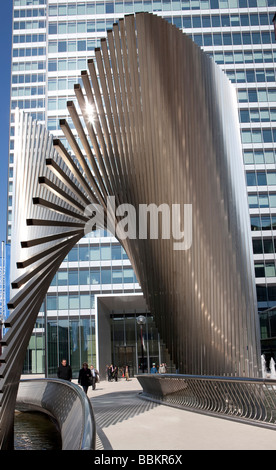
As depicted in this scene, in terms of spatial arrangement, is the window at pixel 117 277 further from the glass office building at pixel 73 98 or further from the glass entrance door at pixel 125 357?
the glass entrance door at pixel 125 357

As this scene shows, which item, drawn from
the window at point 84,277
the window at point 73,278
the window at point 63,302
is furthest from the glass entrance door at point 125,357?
the window at point 73,278

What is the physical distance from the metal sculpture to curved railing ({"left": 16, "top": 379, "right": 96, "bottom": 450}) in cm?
115

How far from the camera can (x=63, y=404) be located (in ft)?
30.7

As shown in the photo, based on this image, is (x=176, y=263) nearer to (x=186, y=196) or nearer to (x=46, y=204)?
(x=186, y=196)

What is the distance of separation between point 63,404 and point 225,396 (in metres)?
3.01

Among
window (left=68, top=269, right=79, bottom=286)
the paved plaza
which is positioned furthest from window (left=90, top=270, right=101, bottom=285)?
the paved plaza

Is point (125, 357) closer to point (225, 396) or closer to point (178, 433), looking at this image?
point (225, 396)

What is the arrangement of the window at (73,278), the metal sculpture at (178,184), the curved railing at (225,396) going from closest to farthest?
the curved railing at (225,396), the metal sculpture at (178,184), the window at (73,278)

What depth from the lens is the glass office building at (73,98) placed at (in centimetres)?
3659

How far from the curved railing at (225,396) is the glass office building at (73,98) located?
2358 centimetres

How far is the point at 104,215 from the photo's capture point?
12.2 m

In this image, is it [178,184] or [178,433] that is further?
[178,184]

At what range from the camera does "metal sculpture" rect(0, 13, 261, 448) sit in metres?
9.77

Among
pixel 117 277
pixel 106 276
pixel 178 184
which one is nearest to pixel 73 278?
pixel 106 276
